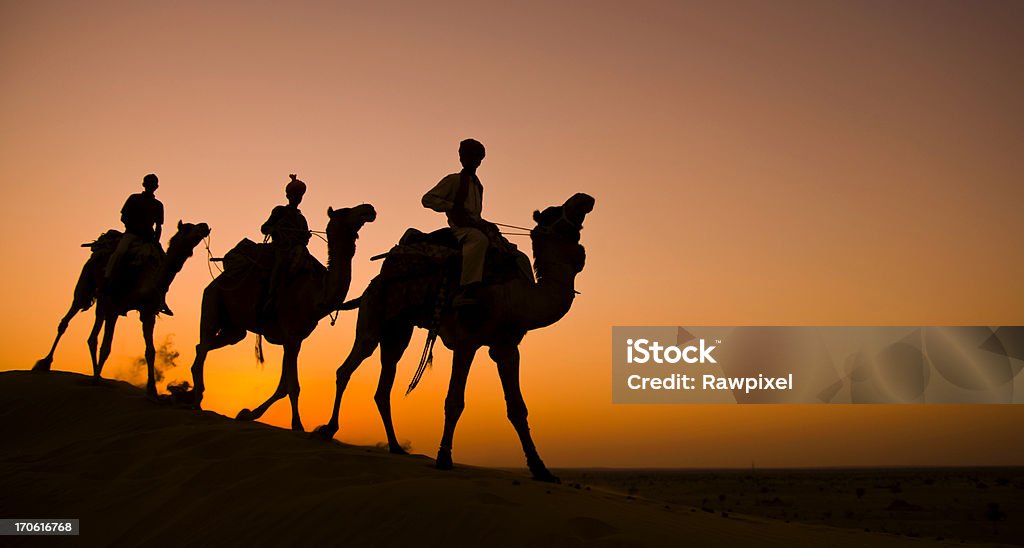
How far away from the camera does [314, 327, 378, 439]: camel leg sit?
12398 mm

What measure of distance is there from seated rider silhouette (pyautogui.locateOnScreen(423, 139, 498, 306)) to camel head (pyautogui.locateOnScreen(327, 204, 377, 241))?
2196 millimetres

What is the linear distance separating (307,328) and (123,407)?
3.27 meters

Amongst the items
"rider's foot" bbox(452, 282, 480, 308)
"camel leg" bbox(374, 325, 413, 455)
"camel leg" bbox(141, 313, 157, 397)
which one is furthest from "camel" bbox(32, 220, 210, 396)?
"rider's foot" bbox(452, 282, 480, 308)

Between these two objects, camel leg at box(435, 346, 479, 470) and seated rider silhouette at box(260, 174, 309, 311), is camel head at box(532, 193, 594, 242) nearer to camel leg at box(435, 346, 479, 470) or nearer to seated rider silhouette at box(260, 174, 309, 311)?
camel leg at box(435, 346, 479, 470)

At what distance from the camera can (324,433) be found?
41.7ft

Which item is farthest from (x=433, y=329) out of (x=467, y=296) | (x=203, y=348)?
(x=203, y=348)

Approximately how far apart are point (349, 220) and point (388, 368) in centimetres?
259

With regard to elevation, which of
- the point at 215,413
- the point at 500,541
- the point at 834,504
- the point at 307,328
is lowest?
the point at 834,504

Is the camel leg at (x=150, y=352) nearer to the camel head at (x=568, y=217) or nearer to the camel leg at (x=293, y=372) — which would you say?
the camel leg at (x=293, y=372)

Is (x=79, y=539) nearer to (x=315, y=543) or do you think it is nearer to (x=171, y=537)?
(x=171, y=537)

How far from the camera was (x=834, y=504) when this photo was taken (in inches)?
1075

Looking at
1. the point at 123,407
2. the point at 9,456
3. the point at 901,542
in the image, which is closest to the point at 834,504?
the point at 901,542

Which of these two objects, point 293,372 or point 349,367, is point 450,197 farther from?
point 293,372

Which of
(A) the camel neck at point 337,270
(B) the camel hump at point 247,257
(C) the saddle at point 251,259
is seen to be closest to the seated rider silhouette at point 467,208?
(A) the camel neck at point 337,270
